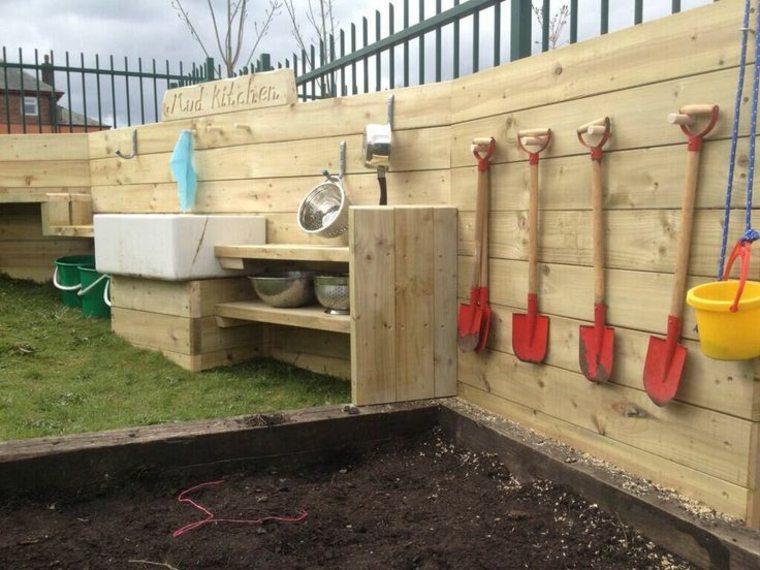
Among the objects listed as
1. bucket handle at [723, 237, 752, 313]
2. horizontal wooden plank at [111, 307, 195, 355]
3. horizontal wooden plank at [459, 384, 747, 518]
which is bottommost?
horizontal wooden plank at [459, 384, 747, 518]

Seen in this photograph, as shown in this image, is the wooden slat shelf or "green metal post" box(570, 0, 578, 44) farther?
the wooden slat shelf

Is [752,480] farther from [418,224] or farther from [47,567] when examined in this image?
[47,567]

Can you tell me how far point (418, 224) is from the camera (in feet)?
9.68

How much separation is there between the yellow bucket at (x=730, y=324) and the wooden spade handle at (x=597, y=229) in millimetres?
515

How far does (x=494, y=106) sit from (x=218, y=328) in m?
2.06

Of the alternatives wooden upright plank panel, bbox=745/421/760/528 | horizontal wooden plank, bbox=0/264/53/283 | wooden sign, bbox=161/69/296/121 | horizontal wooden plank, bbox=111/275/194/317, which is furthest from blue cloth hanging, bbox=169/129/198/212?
wooden upright plank panel, bbox=745/421/760/528

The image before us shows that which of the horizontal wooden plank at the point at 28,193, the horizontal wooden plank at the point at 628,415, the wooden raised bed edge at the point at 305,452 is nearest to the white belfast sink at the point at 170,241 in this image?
the horizontal wooden plank at the point at 28,193

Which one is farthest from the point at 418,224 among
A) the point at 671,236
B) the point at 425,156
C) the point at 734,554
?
the point at 734,554

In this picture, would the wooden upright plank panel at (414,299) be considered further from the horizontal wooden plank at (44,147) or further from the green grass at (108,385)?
the horizontal wooden plank at (44,147)

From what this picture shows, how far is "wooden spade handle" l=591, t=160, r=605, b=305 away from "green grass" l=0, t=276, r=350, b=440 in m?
1.58

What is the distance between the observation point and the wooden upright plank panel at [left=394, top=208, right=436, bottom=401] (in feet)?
9.63

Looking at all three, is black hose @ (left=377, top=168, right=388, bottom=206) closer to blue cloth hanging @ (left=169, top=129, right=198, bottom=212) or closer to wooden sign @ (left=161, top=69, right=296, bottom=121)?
wooden sign @ (left=161, top=69, right=296, bottom=121)

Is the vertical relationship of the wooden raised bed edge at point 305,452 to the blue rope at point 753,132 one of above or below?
below

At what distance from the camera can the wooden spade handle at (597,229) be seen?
220cm
